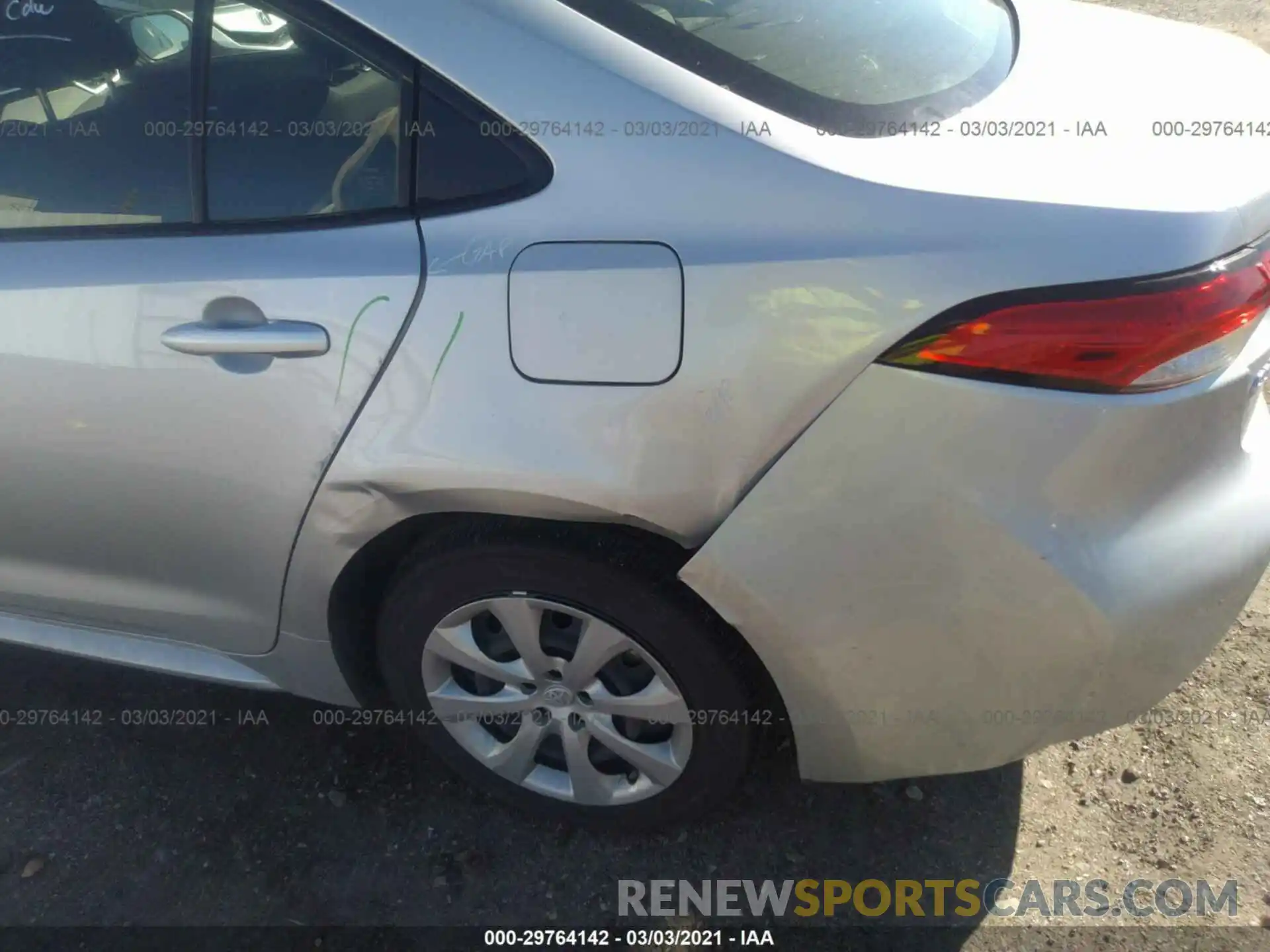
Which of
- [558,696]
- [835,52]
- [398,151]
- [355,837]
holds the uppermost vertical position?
[835,52]

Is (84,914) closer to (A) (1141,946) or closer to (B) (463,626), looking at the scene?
(B) (463,626)

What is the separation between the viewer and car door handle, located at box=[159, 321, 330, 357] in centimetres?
158

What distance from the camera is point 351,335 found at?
1.56 m

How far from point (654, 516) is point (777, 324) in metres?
0.35

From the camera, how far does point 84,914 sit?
2.00 metres

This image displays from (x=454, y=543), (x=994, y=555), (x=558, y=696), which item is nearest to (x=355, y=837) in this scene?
(x=558, y=696)

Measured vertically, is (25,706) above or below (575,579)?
below

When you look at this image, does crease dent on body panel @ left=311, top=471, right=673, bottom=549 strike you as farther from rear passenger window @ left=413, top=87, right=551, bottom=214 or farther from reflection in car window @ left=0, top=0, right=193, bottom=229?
reflection in car window @ left=0, top=0, right=193, bottom=229

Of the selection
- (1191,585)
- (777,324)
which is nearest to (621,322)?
(777,324)

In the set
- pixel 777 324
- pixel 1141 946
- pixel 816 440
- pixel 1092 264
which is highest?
pixel 1092 264

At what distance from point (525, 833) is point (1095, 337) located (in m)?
1.48

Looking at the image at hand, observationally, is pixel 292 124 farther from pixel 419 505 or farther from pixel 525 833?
pixel 525 833

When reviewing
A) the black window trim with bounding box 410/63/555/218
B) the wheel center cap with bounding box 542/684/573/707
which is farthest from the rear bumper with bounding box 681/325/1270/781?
the black window trim with bounding box 410/63/555/218

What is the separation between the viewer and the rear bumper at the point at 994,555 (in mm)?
1384
